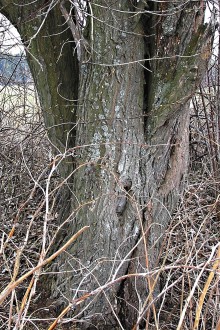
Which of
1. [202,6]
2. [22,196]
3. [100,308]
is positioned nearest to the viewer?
[202,6]

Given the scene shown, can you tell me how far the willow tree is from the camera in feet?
10.7

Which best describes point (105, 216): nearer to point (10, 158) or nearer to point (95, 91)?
point (95, 91)

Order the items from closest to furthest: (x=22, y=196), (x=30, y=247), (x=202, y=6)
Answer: (x=202, y=6), (x=30, y=247), (x=22, y=196)

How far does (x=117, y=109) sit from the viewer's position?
3416 millimetres

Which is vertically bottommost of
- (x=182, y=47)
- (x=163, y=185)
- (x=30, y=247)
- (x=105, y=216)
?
(x=30, y=247)

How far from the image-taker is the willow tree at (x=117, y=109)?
128 inches

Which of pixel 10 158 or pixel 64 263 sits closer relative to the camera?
pixel 64 263

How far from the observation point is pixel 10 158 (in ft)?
17.0

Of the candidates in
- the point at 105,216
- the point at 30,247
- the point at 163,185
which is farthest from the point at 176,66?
the point at 30,247

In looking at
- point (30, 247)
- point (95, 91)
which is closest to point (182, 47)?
point (95, 91)

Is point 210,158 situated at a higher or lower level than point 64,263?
higher

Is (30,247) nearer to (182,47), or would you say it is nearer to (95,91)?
(95,91)

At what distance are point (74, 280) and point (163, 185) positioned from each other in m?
1.06

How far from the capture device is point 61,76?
371 cm
